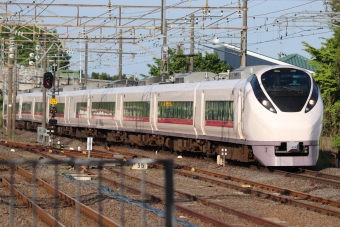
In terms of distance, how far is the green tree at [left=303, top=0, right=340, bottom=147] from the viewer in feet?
112

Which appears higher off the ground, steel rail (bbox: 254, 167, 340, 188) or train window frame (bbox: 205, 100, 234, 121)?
train window frame (bbox: 205, 100, 234, 121)

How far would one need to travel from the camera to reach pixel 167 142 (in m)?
28.0

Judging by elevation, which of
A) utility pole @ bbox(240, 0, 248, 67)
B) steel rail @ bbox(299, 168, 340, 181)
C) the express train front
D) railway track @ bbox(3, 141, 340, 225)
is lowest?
railway track @ bbox(3, 141, 340, 225)

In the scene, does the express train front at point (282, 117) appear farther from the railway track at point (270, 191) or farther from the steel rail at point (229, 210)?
the steel rail at point (229, 210)

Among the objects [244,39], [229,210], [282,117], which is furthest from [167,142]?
[229,210]

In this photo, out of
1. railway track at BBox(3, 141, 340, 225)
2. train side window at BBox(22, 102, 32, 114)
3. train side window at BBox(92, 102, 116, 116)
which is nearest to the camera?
railway track at BBox(3, 141, 340, 225)

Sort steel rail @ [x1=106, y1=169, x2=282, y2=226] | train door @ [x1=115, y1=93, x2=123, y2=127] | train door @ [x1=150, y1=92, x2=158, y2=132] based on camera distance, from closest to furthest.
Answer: steel rail @ [x1=106, y1=169, x2=282, y2=226] → train door @ [x1=150, y1=92, x2=158, y2=132] → train door @ [x1=115, y1=93, x2=123, y2=127]

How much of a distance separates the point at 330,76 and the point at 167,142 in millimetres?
10646

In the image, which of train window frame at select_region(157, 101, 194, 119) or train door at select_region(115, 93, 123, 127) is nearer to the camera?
train window frame at select_region(157, 101, 194, 119)

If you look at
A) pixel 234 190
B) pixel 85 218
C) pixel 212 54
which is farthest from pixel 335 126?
pixel 212 54

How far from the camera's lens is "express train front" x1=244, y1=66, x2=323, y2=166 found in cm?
1948

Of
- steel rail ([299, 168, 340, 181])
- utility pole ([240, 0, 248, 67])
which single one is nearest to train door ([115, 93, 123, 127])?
utility pole ([240, 0, 248, 67])

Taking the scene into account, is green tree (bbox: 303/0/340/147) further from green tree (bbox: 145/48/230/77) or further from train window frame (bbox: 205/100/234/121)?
green tree (bbox: 145/48/230/77)

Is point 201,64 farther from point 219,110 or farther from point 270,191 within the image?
point 270,191
